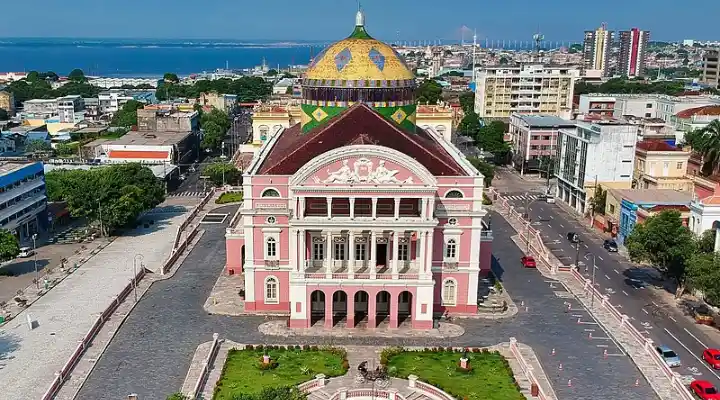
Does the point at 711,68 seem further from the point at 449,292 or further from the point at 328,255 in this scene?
the point at 328,255

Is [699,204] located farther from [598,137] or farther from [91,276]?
[91,276]

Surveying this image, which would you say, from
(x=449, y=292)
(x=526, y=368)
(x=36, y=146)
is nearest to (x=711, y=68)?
(x=449, y=292)

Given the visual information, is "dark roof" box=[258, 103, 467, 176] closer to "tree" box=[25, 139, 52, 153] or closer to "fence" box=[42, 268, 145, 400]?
"fence" box=[42, 268, 145, 400]

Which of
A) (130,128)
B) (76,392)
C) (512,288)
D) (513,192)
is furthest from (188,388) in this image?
(130,128)

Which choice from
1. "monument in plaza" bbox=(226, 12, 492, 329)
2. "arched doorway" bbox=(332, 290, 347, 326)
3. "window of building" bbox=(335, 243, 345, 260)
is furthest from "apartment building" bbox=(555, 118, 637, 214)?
"window of building" bbox=(335, 243, 345, 260)

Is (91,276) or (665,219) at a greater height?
(665,219)

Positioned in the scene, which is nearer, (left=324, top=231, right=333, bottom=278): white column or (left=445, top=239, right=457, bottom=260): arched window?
(left=324, top=231, right=333, bottom=278): white column

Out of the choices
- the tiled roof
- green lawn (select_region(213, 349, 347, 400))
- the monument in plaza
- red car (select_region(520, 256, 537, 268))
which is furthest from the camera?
the tiled roof
